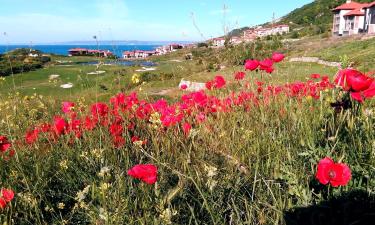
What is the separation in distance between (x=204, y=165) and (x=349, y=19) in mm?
49594

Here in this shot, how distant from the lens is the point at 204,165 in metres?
2.03

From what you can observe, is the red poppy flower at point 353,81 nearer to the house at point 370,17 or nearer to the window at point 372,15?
the house at point 370,17

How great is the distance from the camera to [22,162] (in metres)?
2.54

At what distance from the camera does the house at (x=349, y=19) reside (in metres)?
43.7

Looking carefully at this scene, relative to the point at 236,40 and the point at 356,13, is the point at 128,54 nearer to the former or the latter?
the point at 236,40

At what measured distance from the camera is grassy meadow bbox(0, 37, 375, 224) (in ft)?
5.90

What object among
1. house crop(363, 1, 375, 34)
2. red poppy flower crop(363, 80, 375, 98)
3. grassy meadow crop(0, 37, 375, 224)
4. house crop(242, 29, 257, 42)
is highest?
house crop(363, 1, 375, 34)

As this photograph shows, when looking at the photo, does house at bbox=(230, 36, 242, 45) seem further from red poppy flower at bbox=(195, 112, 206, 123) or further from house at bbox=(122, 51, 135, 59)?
red poppy flower at bbox=(195, 112, 206, 123)

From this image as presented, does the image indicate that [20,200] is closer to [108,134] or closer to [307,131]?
[108,134]

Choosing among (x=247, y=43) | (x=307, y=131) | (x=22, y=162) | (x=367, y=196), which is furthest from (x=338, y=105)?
(x=247, y=43)

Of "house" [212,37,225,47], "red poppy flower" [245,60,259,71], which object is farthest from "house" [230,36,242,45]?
"red poppy flower" [245,60,259,71]

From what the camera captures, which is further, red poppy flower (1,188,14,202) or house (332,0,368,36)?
house (332,0,368,36)

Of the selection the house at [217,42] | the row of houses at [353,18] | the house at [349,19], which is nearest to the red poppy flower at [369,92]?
the house at [217,42]

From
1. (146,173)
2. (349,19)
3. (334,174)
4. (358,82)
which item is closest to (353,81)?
(358,82)
